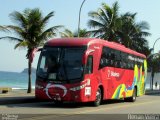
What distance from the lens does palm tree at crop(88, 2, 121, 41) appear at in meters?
49.3

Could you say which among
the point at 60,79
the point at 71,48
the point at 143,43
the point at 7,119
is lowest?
the point at 7,119

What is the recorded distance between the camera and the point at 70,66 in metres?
22.7

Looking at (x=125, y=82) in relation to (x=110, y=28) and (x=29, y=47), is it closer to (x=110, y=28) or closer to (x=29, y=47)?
(x=29, y=47)

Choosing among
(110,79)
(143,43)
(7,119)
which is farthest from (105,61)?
(143,43)

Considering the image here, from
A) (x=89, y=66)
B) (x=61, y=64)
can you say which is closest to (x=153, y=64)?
(x=89, y=66)

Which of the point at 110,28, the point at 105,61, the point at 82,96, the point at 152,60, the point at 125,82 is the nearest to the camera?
the point at 82,96

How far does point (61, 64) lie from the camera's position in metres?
22.8

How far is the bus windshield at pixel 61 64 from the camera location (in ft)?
74.0

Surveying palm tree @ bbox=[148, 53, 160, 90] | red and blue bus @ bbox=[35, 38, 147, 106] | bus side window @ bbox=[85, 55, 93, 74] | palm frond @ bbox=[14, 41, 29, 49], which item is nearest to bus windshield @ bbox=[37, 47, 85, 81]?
red and blue bus @ bbox=[35, 38, 147, 106]

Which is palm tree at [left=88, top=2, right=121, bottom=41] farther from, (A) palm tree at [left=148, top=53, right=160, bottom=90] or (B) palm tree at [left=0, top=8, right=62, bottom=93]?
(A) palm tree at [left=148, top=53, right=160, bottom=90]

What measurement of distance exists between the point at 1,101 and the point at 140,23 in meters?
39.5

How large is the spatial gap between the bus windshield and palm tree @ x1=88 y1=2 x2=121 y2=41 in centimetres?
2631

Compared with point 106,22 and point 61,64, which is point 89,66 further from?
point 106,22

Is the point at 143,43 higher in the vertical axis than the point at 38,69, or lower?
higher
